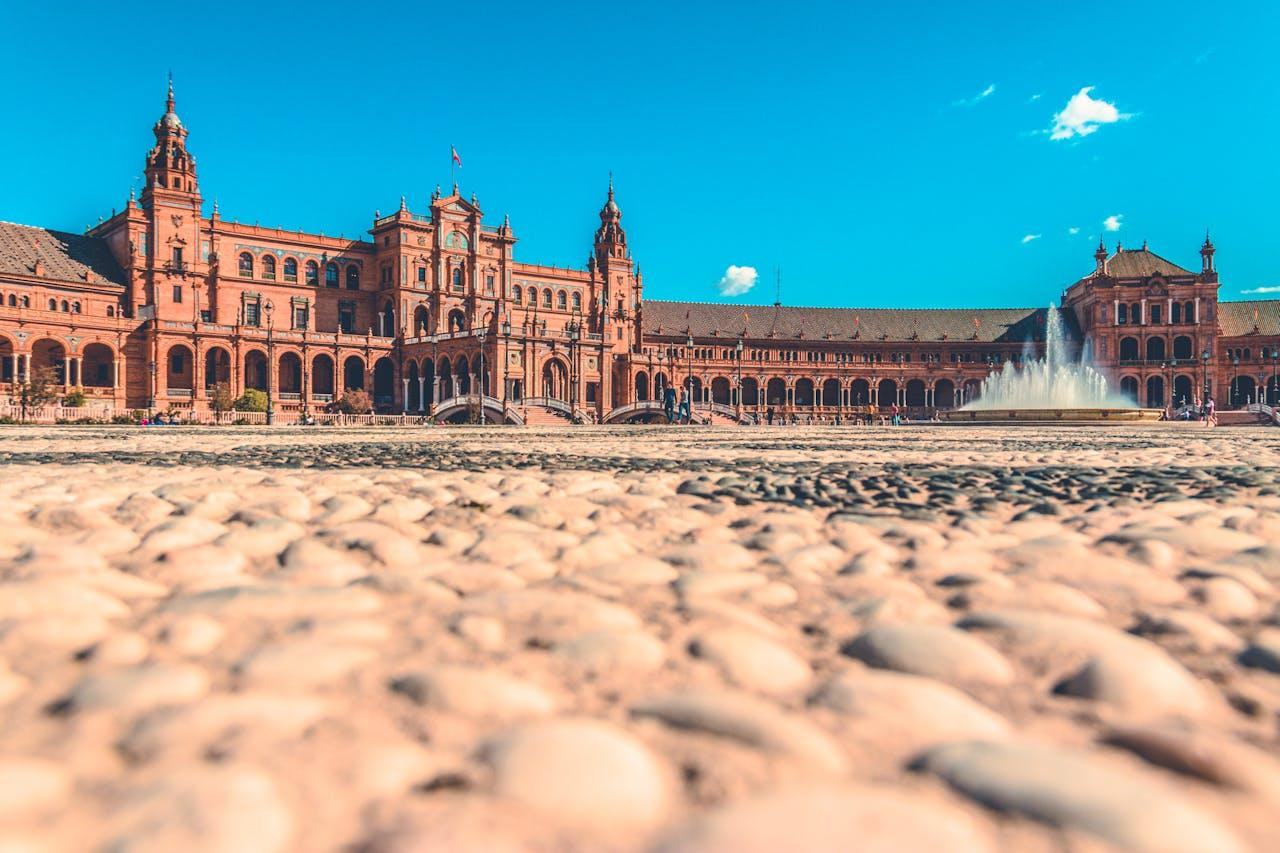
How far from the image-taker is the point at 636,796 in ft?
4.15

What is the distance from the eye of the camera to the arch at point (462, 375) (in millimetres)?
54812

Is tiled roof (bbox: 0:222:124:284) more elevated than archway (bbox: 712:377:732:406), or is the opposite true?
tiled roof (bbox: 0:222:124:284)

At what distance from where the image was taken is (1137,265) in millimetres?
78875

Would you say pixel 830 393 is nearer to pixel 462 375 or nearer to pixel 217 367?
pixel 462 375

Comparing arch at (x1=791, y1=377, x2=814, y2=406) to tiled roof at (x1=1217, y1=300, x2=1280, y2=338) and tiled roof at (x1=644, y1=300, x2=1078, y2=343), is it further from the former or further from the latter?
tiled roof at (x1=1217, y1=300, x2=1280, y2=338)

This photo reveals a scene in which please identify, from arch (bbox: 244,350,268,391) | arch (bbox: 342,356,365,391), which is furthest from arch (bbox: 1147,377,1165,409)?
arch (bbox: 244,350,268,391)

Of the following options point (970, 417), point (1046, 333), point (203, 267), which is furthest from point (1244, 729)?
point (1046, 333)

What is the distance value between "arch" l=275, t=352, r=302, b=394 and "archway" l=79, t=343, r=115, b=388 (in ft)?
32.9

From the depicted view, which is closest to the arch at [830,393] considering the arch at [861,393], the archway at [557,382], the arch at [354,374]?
the arch at [861,393]

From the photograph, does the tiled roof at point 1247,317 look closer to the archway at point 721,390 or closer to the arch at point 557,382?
Answer: the archway at point 721,390

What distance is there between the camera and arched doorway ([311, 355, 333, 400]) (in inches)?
2371

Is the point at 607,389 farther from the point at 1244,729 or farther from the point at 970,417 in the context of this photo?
the point at 1244,729

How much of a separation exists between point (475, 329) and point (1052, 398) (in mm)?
38660

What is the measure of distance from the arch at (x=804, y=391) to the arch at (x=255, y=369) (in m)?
49.6
